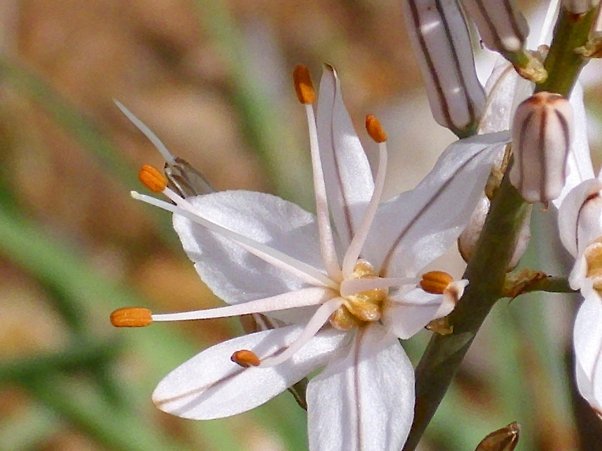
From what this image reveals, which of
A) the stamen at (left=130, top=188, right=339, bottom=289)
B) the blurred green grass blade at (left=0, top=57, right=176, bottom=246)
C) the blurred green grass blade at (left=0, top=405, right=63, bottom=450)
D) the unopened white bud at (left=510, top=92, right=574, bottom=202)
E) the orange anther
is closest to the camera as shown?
the unopened white bud at (left=510, top=92, right=574, bottom=202)

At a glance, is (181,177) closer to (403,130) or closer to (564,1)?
(564,1)

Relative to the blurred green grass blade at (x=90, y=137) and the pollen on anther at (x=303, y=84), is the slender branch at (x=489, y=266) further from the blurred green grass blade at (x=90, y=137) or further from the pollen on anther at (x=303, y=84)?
the blurred green grass blade at (x=90, y=137)

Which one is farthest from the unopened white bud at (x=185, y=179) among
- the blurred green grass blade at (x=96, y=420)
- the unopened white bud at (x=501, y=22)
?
the blurred green grass blade at (x=96, y=420)

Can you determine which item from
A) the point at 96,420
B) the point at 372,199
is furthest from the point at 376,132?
the point at 96,420

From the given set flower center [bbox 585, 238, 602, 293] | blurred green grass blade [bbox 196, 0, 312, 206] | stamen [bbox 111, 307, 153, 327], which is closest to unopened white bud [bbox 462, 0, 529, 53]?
flower center [bbox 585, 238, 602, 293]

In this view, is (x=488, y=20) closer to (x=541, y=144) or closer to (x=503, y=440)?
(x=541, y=144)

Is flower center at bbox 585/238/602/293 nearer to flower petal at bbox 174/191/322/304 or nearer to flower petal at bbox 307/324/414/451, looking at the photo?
flower petal at bbox 307/324/414/451
